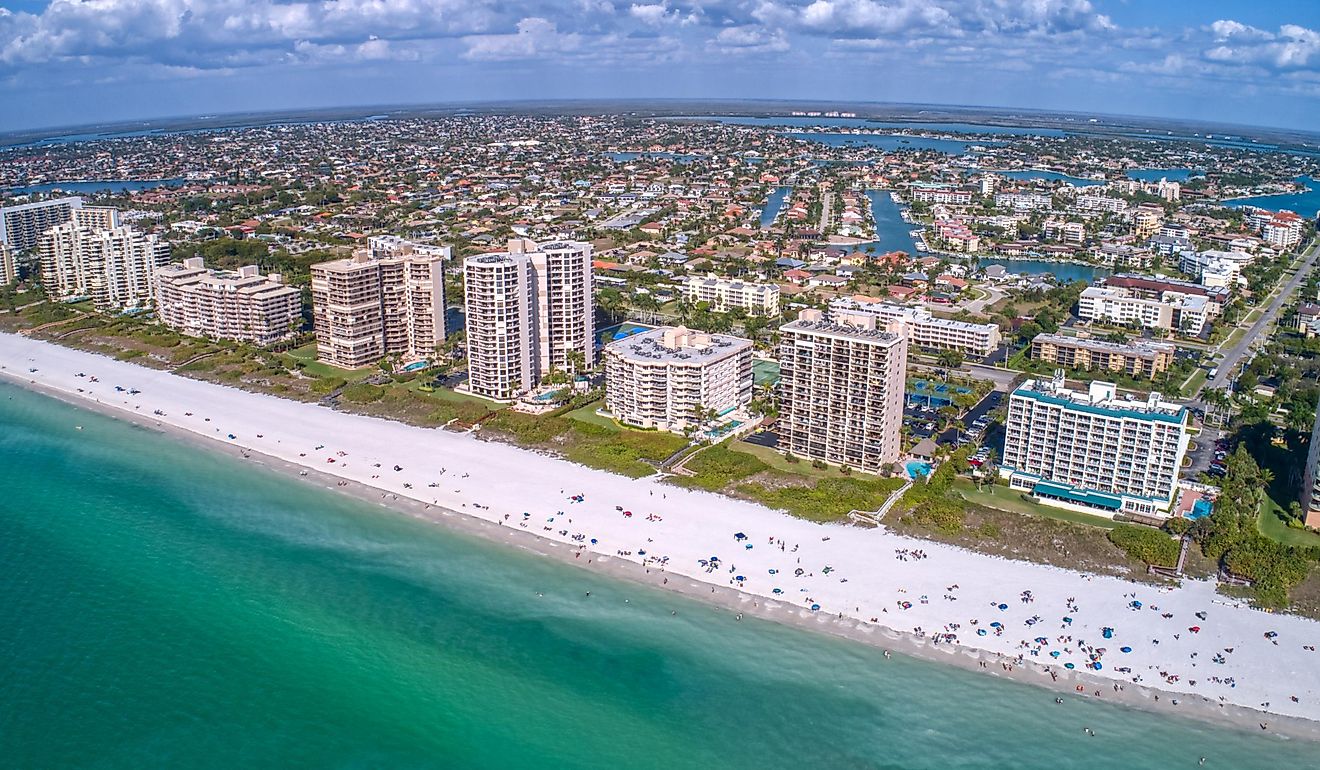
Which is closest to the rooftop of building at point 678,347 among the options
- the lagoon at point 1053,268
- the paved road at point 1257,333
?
the paved road at point 1257,333

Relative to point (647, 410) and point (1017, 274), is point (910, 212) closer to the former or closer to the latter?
point (1017, 274)

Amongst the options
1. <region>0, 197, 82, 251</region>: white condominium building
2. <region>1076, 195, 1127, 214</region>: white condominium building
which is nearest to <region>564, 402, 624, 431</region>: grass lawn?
<region>0, 197, 82, 251</region>: white condominium building

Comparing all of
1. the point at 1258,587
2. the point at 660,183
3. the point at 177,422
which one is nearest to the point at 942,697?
the point at 1258,587

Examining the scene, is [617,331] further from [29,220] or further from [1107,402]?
[29,220]

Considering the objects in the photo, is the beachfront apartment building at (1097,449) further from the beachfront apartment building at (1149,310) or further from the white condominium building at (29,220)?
the white condominium building at (29,220)

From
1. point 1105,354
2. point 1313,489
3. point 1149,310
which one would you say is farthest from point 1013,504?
point 1149,310

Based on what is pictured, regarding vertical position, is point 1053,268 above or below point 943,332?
above
